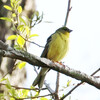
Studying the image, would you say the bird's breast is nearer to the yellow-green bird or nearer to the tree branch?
the yellow-green bird

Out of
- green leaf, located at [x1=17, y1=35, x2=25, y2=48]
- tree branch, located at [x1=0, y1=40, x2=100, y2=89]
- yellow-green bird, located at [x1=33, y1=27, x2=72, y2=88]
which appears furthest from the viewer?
yellow-green bird, located at [x1=33, y1=27, x2=72, y2=88]

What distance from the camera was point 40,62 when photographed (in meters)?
2.69

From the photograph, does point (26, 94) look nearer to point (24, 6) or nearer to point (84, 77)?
point (84, 77)

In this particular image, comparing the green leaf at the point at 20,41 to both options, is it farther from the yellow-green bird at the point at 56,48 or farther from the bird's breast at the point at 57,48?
the bird's breast at the point at 57,48

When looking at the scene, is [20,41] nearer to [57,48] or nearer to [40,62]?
[40,62]

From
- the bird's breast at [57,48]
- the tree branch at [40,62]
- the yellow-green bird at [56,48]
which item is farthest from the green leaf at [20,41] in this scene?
the bird's breast at [57,48]

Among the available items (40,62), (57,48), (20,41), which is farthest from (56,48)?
(40,62)

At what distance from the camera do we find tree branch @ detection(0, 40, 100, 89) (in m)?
2.49

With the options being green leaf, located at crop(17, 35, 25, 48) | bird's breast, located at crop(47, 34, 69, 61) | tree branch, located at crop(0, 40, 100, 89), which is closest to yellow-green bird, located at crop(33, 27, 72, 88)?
bird's breast, located at crop(47, 34, 69, 61)

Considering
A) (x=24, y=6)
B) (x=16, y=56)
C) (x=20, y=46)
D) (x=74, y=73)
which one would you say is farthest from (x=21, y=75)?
(x=16, y=56)

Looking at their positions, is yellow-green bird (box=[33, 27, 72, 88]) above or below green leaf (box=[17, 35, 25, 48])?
below

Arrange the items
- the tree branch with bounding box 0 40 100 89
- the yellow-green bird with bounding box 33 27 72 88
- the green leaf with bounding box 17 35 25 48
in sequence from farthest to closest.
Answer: the yellow-green bird with bounding box 33 27 72 88 < the green leaf with bounding box 17 35 25 48 < the tree branch with bounding box 0 40 100 89

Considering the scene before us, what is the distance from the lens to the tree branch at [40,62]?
2.49m

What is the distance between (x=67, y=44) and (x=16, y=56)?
2.26m
